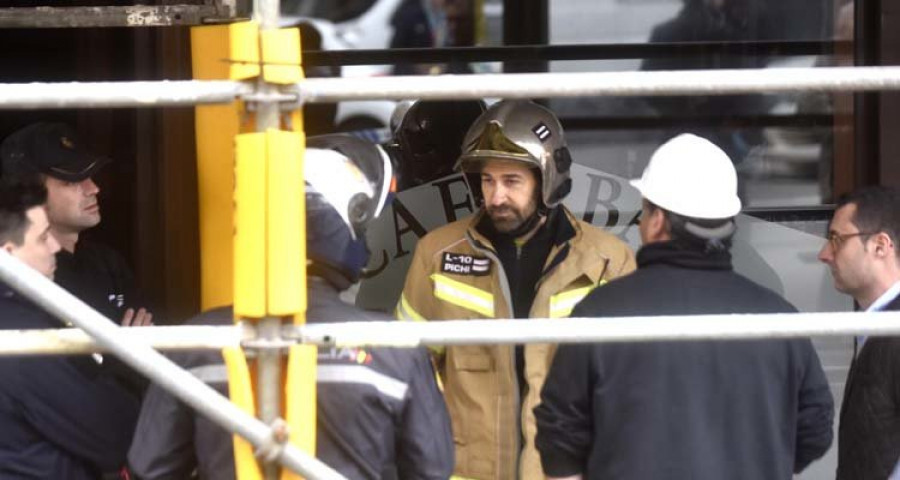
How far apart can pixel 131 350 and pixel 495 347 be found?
5.07 feet

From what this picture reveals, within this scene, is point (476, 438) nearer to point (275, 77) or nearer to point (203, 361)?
point (203, 361)

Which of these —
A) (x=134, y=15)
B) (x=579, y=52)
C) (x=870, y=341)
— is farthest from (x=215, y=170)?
(x=579, y=52)

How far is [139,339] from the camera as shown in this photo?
9.39 ft

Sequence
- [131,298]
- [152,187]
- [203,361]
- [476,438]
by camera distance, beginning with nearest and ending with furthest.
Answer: [203,361] → [476,438] → [131,298] → [152,187]

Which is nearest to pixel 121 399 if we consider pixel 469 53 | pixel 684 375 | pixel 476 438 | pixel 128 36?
pixel 476 438

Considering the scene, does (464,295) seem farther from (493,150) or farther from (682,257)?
(682,257)

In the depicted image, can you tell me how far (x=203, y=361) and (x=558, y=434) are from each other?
81cm

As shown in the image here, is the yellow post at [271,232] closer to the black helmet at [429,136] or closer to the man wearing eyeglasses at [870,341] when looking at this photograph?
the man wearing eyeglasses at [870,341]

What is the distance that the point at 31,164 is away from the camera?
4422 millimetres

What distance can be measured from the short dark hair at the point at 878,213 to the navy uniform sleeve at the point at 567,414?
1.17 meters

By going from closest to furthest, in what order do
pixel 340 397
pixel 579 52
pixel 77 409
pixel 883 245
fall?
pixel 340 397 < pixel 77 409 < pixel 883 245 < pixel 579 52

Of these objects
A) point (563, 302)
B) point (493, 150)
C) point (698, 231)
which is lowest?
point (563, 302)

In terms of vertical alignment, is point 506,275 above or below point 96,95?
below

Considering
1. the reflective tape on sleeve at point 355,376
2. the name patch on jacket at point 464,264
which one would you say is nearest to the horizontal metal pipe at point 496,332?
the reflective tape on sleeve at point 355,376
